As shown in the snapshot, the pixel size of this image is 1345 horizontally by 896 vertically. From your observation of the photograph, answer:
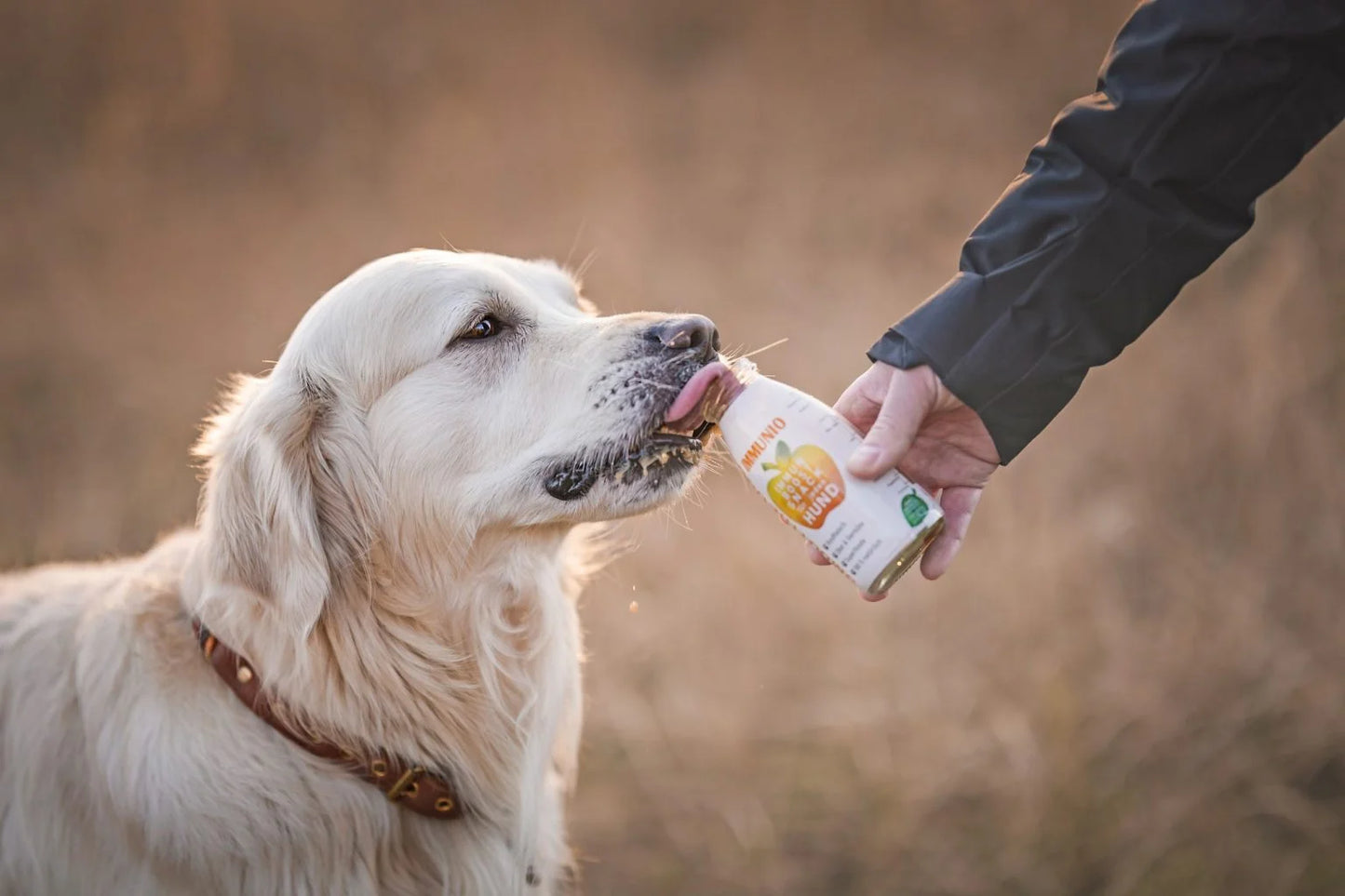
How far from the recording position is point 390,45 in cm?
710

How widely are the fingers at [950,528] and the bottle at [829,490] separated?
0.78 feet

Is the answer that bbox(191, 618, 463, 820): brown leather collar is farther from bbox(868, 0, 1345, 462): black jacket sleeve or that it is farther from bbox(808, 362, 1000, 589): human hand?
bbox(868, 0, 1345, 462): black jacket sleeve

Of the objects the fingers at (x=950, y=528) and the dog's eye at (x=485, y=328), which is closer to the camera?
the fingers at (x=950, y=528)

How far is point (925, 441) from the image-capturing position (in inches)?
85.8

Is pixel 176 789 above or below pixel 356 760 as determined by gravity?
below

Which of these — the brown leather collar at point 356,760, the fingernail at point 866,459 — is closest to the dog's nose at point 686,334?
the fingernail at point 866,459

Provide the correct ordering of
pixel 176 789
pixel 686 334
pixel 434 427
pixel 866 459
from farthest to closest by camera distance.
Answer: pixel 434 427 → pixel 686 334 → pixel 176 789 → pixel 866 459

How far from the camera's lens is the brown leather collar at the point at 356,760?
2.22m

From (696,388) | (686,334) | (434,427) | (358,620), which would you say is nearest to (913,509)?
(696,388)

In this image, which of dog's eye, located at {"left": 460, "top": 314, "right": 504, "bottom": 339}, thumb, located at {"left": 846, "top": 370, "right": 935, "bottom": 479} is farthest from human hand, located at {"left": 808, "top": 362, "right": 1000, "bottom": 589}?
dog's eye, located at {"left": 460, "top": 314, "right": 504, "bottom": 339}

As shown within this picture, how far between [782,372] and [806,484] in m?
4.30

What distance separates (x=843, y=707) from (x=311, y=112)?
18.5 feet

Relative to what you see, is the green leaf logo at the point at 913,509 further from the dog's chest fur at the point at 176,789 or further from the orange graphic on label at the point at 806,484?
the dog's chest fur at the point at 176,789

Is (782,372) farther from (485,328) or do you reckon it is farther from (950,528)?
(950,528)
